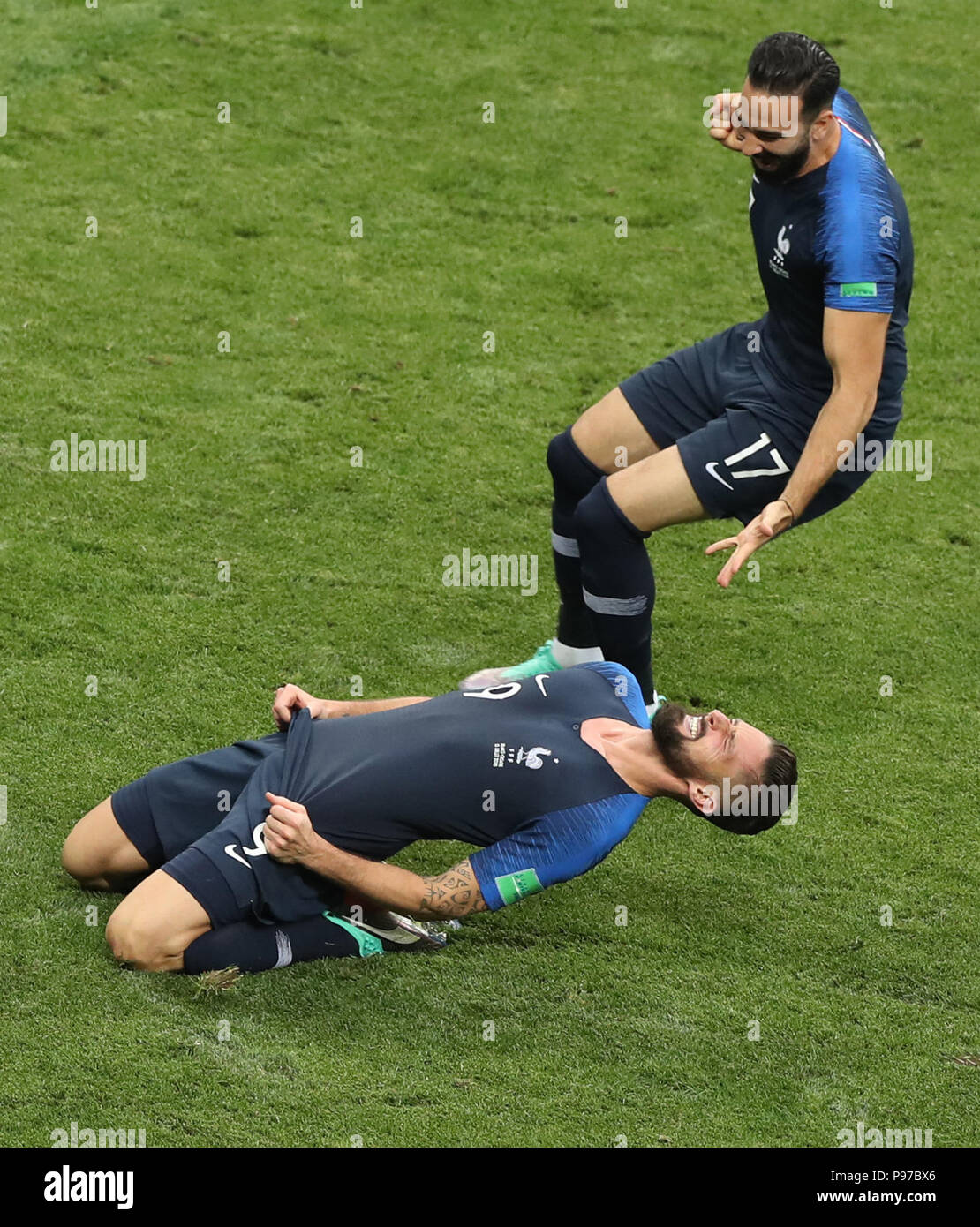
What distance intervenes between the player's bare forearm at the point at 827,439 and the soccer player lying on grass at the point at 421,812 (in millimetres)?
723

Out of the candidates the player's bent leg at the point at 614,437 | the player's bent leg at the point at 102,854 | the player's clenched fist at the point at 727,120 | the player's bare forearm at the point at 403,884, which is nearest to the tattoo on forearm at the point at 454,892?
the player's bare forearm at the point at 403,884

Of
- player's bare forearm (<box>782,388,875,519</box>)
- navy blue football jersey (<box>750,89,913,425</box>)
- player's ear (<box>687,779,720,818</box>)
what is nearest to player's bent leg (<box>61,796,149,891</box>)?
player's ear (<box>687,779,720,818</box>)

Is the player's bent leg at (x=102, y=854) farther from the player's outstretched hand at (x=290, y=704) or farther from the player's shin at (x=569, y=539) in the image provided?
the player's shin at (x=569, y=539)

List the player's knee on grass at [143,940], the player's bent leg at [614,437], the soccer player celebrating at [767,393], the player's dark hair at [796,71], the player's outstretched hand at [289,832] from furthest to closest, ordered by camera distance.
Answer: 1. the player's bent leg at [614,437]
2. the soccer player celebrating at [767,393]
3. the player's dark hair at [796,71]
4. the player's knee on grass at [143,940]
5. the player's outstretched hand at [289,832]

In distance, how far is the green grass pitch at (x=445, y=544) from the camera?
386cm

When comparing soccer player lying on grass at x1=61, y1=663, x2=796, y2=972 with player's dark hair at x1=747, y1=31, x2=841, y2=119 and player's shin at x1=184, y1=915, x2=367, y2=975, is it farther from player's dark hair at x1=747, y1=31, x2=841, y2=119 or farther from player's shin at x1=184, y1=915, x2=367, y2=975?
player's dark hair at x1=747, y1=31, x2=841, y2=119

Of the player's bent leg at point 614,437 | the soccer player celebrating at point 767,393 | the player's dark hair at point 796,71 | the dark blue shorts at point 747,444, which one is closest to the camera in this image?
the player's dark hair at point 796,71

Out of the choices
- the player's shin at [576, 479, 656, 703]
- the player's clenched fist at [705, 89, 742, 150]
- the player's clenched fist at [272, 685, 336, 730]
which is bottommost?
the player's clenched fist at [272, 685, 336, 730]

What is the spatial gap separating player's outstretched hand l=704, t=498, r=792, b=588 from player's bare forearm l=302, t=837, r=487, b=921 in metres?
0.99

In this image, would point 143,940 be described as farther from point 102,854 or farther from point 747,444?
point 747,444

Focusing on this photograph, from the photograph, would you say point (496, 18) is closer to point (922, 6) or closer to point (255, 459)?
point (922, 6)

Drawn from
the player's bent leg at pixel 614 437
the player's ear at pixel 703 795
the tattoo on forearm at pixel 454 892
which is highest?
the player's bent leg at pixel 614 437

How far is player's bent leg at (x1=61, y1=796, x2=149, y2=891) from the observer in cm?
415

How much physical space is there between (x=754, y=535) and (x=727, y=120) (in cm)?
Result: 109
